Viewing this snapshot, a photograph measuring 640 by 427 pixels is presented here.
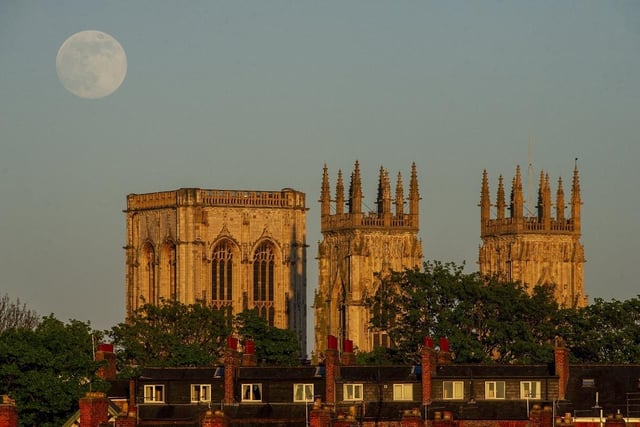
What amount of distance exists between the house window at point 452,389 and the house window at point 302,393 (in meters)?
5.11

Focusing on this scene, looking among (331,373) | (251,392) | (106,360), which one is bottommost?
(251,392)

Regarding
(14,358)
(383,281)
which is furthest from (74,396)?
(383,281)

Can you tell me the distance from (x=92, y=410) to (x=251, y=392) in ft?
56.1

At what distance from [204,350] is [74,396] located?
176 feet

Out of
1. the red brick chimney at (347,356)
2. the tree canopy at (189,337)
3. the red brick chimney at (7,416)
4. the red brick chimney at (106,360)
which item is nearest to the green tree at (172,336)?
the tree canopy at (189,337)

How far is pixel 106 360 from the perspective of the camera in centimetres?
13450

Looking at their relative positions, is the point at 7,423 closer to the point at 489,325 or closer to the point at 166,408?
the point at 166,408

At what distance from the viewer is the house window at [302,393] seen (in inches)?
4825

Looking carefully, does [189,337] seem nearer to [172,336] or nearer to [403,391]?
[172,336]

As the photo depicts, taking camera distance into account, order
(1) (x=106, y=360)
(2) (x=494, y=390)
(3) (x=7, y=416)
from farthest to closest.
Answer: (1) (x=106, y=360), (2) (x=494, y=390), (3) (x=7, y=416)

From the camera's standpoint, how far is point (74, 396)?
123 metres

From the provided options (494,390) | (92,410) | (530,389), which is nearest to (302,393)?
(494,390)

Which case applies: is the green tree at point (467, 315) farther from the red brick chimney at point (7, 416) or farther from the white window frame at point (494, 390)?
the red brick chimney at point (7, 416)

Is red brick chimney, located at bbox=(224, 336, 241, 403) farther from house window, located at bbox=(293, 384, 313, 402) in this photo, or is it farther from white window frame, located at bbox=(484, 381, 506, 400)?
white window frame, located at bbox=(484, 381, 506, 400)
